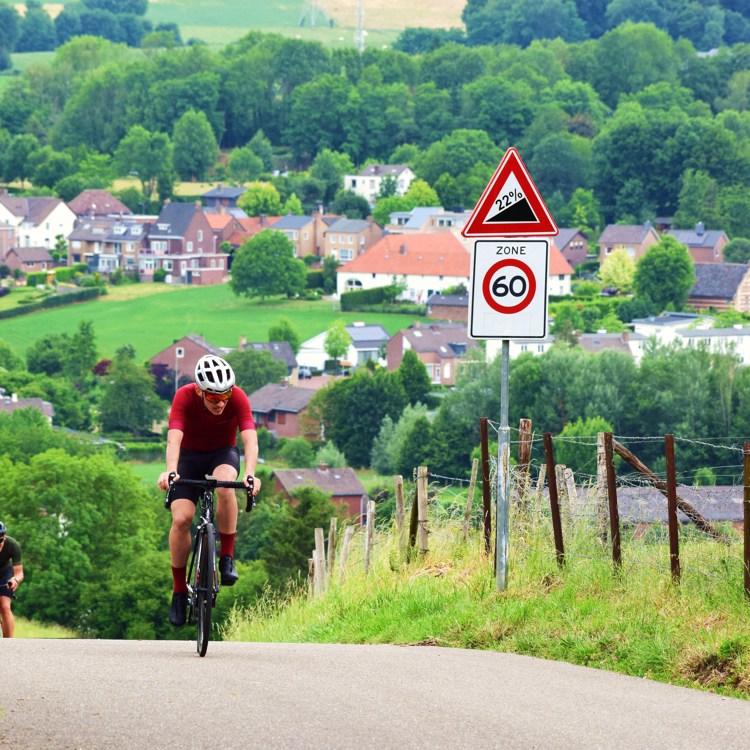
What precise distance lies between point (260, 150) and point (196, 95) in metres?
11.6

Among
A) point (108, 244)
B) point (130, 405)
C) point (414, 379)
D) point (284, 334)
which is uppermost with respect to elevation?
point (108, 244)

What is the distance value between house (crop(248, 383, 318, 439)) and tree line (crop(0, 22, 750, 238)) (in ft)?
186

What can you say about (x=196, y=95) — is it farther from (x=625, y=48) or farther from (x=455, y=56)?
(x=625, y=48)

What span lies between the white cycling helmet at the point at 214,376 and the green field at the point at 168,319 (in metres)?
90.1

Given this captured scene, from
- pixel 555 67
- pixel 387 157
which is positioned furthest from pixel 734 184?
pixel 555 67

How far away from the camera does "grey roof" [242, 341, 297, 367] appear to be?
318 feet

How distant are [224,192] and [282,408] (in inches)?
2726

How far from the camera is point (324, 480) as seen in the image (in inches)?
2697

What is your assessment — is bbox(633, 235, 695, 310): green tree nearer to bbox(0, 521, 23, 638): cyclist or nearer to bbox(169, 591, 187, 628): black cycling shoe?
bbox(0, 521, 23, 638): cyclist

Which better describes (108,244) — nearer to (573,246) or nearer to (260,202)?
(260,202)

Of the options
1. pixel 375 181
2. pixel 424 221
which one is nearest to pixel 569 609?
pixel 424 221

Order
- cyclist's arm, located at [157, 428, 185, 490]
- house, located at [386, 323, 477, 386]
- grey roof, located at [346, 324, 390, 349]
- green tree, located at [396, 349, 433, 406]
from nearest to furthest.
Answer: cyclist's arm, located at [157, 428, 185, 490] < green tree, located at [396, 349, 433, 406] < house, located at [386, 323, 477, 386] < grey roof, located at [346, 324, 390, 349]

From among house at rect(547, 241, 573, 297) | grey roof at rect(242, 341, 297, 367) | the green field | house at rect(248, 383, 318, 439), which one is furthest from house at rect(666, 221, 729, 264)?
house at rect(248, 383, 318, 439)

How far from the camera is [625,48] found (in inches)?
7825
